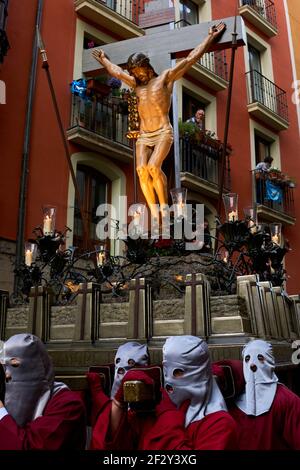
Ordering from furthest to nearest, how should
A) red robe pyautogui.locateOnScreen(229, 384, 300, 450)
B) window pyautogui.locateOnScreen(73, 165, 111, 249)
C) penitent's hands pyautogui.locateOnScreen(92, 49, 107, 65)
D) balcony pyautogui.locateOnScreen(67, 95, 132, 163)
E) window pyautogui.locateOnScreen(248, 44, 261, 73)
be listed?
1. window pyautogui.locateOnScreen(248, 44, 261, 73)
2. window pyautogui.locateOnScreen(73, 165, 111, 249)
3. balcony pyautogui.locateOnScreen(67, 95, 132, 163)
4. penitent's hands pyautogui.locateOnScreen(92, 49, 107, 65)
5. red robe pyautogui.locateOnScreen(229, 384, 300, 450)

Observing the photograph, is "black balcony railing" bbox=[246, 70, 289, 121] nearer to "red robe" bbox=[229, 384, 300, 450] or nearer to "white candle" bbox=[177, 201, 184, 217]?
"white candle" bbox=[177, 201, 184, 217]

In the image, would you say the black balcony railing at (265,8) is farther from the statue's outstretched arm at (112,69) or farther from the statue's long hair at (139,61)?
the statue's long hair at (139,61)

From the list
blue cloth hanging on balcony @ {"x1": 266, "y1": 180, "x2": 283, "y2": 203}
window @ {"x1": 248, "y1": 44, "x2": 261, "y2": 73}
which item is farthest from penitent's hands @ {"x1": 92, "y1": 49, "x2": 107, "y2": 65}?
window @ {"x1": 248, "y1": 44, "x2": 261, "y2": 73}

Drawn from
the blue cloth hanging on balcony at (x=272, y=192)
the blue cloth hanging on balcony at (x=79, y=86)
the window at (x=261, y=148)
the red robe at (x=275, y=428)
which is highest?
the window at (x=261, y=148)

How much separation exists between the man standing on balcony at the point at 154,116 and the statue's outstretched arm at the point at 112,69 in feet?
0.13

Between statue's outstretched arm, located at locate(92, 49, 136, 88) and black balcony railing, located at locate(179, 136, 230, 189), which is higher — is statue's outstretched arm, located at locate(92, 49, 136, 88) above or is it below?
below

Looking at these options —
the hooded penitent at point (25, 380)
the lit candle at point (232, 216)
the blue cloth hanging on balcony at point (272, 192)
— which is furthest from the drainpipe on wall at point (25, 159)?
the blue cloth hanging on balcony at point (272, 192)

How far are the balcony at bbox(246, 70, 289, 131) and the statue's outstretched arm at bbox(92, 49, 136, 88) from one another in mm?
8187

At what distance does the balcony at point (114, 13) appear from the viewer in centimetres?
1101

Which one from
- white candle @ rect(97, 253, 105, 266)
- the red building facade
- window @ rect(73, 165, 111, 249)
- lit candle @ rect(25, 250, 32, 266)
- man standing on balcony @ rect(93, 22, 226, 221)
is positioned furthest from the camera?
window @ rect(73, 165, 111, 249)

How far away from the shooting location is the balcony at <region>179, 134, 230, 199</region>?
12.0 m

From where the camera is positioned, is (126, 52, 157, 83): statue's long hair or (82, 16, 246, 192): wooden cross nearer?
(126, 52, 157, 83): statue's long hair

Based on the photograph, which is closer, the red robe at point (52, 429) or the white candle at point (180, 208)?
the red robe at point (52, 429)

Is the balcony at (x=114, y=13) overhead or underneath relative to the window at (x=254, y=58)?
underneath
